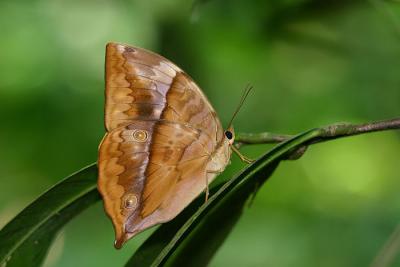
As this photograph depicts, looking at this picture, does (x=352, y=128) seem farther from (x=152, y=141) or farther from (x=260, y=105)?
(x=260, y=105)

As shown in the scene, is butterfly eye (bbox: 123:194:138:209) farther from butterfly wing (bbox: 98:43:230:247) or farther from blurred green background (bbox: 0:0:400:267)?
blurred green background (bbox: 0:0:400:267)

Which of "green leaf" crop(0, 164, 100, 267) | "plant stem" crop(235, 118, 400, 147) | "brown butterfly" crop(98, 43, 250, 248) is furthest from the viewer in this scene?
"brown butterfly" crop(98, 43, 250, 248)

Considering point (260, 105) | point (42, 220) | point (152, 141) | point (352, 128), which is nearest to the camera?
point (352, 128)

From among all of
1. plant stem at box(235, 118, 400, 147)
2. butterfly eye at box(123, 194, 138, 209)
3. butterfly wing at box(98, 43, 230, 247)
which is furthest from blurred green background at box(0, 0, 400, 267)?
plant stem at box(235, 118, 400, 147)

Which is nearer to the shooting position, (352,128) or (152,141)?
(352,128)

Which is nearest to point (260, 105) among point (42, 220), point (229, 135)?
point (229, 135)

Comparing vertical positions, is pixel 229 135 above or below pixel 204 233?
above

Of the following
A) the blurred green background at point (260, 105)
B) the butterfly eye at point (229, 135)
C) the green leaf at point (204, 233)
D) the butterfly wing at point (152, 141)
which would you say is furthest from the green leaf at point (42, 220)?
the blurred green background at point (260, 105)

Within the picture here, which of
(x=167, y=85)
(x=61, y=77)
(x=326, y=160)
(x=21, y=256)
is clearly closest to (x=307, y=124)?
(x=326, y=160)
